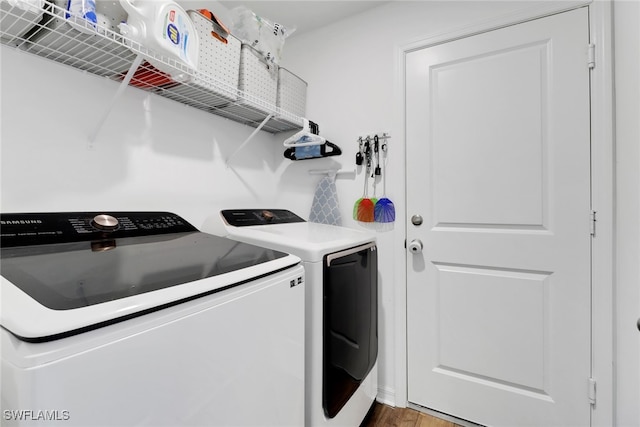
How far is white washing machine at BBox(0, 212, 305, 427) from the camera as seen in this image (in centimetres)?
45

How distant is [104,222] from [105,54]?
655mm

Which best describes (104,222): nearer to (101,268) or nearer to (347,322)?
(101,268)

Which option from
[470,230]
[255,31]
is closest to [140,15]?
[255,31]

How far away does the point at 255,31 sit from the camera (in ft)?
5.40

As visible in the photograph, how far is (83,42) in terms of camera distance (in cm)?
102

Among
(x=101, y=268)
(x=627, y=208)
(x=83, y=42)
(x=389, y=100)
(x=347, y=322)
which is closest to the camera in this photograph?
(x=101, y=268)

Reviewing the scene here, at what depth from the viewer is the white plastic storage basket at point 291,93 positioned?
1.87 meters

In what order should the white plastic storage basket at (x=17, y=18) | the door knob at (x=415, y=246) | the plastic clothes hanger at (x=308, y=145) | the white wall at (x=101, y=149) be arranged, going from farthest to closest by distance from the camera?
the plastic clothes hanger at (x=308, y=145) < the door knob at (x=415, y=246) < the white wall at (x=101, y=149) < the white plastic storage basket at (x=17, y=18)

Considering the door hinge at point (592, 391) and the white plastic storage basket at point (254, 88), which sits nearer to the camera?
the door hinge at point (592, 391)

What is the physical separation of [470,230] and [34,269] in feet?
5.97

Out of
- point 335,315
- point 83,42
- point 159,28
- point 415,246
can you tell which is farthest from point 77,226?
point 415,246

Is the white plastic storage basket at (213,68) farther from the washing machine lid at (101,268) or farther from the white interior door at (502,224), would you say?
the white interior door at (502,224)

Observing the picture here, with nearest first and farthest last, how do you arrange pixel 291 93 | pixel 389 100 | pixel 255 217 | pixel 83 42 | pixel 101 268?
1. pixel 101 268
2. pixel 83 42
3. pixel 255 217
4. pixel 389 100
5. pixel 291 93

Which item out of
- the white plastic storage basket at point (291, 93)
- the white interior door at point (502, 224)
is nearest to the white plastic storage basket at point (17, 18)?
the white plastic storage basket at point (291, 93)
